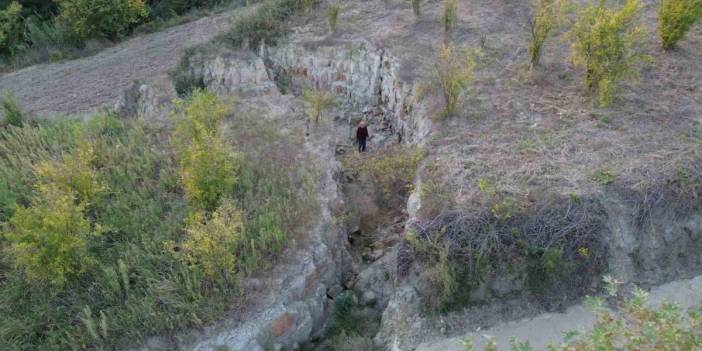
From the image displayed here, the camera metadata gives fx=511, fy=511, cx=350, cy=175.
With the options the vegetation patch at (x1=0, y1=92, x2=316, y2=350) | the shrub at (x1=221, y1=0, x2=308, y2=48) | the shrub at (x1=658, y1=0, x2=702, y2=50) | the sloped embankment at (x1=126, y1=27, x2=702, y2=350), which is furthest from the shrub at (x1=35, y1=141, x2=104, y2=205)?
the shrub at (x1=658, y1=0, x2=702, y2=50)

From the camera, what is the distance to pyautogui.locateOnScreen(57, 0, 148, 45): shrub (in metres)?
16.7

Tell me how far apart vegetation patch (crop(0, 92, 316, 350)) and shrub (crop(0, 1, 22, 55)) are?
1088cm

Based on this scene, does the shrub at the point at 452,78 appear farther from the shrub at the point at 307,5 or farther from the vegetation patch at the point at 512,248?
the shrub at the point at 307,5

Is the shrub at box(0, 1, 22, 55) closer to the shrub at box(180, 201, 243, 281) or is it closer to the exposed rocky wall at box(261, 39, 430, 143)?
the exposed rocky wall at box(261, 39, 430, 143)

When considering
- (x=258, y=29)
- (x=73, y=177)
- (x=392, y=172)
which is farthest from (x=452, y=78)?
A: (x=73, y=177)

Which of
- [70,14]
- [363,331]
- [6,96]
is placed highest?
[70,14]

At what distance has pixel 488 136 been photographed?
961cm

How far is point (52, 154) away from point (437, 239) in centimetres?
786

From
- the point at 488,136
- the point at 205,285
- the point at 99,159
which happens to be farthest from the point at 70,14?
the point at 488,136

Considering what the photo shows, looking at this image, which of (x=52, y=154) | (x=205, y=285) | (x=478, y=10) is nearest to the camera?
(x=205, y=285)

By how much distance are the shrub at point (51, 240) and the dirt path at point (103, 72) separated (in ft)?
20.1

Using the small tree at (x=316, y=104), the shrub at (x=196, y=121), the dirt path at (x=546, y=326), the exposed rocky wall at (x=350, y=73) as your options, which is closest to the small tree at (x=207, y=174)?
the shrub at (x=196, y=121)

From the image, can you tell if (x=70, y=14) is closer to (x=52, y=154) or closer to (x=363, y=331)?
(x=52, y=154)

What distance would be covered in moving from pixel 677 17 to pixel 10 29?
21.3 meters
